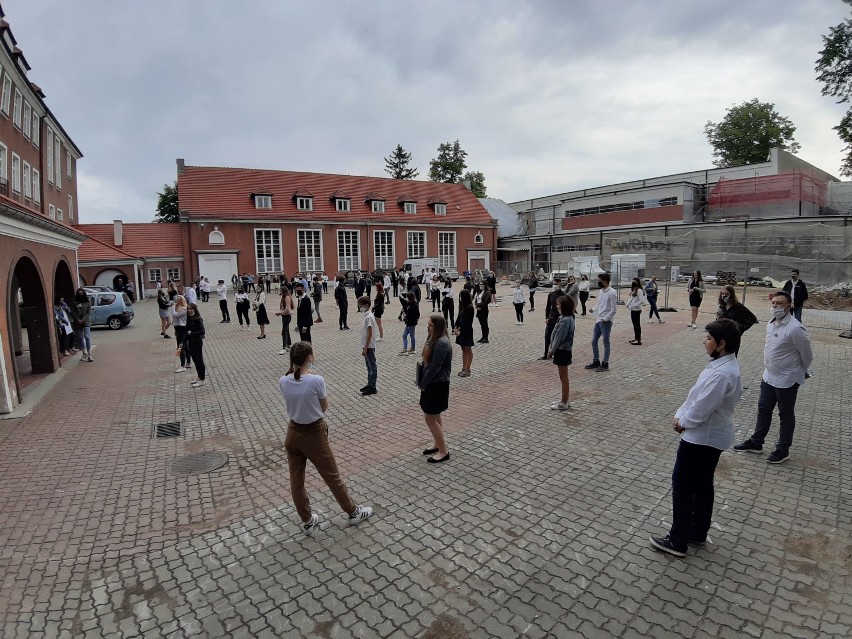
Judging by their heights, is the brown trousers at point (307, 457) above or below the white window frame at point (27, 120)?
below

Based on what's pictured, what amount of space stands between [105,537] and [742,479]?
6.56 m

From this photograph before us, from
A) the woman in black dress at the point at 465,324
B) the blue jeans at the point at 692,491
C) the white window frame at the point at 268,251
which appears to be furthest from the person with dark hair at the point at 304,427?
the white window frame at the point at 268,251

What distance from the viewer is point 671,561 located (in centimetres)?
397

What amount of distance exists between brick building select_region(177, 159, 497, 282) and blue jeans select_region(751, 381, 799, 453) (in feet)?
132

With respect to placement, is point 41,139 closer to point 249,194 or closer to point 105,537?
point 249,194

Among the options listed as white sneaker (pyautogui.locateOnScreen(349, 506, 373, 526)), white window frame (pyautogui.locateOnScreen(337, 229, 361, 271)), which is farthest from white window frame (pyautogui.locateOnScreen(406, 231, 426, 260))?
white sneaker (pyautogui.locateOnScreen(349, 506, 373, 526))

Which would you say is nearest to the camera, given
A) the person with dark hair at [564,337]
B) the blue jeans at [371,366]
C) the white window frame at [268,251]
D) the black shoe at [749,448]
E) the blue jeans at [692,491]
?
the blue jeans at [692,491]

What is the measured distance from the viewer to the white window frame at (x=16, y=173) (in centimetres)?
2055

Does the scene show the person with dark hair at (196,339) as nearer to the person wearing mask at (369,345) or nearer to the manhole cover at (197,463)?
the person wearing mask at (369,345)

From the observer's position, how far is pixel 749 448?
19.7 ft

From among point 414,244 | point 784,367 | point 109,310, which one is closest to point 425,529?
point 784,367

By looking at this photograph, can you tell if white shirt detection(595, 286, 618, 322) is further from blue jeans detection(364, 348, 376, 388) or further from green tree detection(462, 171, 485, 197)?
green tree detection(462, 171, 485, 197)

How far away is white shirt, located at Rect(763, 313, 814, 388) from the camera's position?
5445 millimetres

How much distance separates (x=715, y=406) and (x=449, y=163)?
70.1 metres
